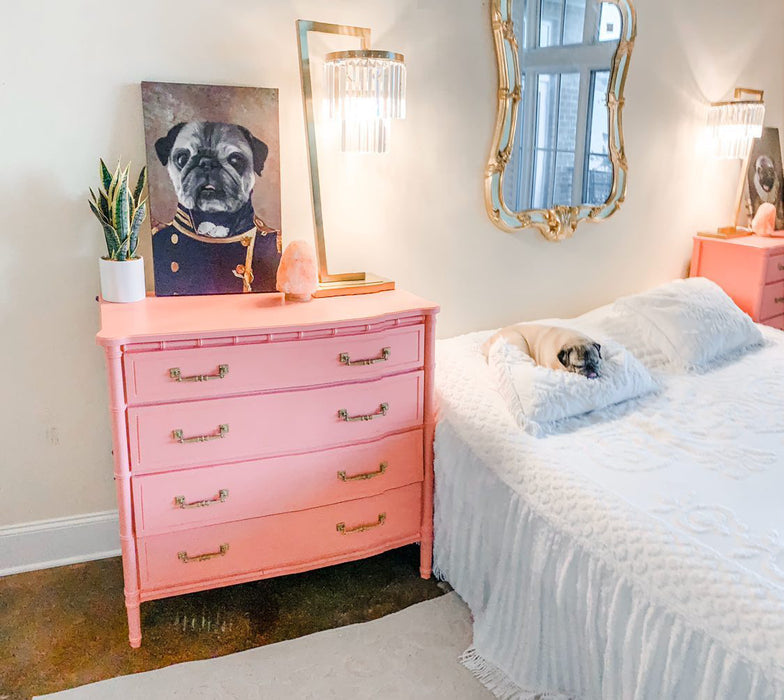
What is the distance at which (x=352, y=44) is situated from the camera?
7.48 ft

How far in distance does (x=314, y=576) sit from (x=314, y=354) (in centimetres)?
79

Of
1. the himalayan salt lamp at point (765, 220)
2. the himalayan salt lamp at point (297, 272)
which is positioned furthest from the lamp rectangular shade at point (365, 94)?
the himalayan salt lamp at point (765, 220)

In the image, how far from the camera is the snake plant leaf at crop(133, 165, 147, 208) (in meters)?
2.04

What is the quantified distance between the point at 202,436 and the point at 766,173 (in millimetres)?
3057

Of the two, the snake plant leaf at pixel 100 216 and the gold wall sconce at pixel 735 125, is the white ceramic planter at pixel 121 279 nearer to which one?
the snake plant leaf at pixel 100 216

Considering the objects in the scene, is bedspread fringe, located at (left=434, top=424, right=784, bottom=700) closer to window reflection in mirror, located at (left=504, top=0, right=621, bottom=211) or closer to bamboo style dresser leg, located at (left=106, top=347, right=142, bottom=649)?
bamboo style dresser leg, located at (left=106, top=347, right=142, bottom=649)

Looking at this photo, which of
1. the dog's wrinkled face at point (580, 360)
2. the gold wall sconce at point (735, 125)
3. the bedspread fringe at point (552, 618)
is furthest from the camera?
the gold wall sconce at point (735, 125)

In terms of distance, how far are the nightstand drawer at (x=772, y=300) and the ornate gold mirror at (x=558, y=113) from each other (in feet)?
2.80

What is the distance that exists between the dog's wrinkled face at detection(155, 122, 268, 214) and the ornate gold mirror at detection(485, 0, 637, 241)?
905mm

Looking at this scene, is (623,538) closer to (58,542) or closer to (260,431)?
(260,431)

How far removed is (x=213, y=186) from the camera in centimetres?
216

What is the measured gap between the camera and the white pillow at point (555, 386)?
206cm

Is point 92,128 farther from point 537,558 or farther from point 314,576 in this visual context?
point 537,558

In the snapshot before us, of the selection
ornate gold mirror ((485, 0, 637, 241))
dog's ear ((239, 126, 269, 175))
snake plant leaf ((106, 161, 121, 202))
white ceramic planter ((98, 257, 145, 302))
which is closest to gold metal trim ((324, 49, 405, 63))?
dog's ear ((239, 126, 269, 175))
